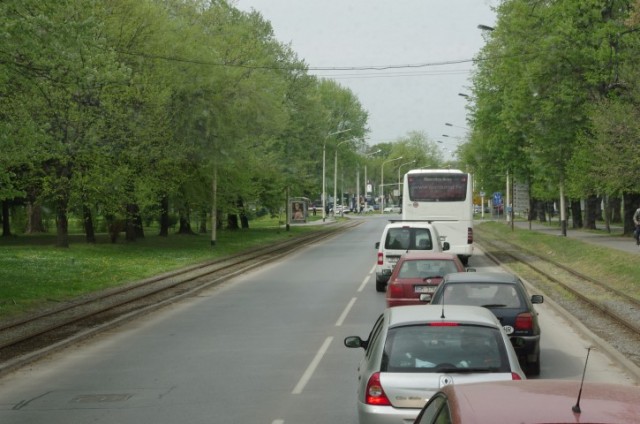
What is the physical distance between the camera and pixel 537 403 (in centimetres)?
416

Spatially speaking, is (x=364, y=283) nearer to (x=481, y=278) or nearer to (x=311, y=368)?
(x=311, y=368)

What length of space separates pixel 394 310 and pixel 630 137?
32.8 m

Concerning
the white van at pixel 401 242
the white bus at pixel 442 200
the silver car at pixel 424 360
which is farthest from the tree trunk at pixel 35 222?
the silver car at pixel 424 360

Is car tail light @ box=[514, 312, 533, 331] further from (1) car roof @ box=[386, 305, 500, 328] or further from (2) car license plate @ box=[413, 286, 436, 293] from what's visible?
(2) car license plate @ box=[413, 286, 436, 293]

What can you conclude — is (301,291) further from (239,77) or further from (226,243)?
(226,243)

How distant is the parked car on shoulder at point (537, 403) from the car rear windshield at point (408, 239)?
21586 mm

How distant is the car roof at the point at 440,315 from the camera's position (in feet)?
28.1

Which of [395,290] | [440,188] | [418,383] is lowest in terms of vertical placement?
[395,290]

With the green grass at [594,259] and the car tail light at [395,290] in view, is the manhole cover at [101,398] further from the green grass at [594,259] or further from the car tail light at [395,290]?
the green grass at [594,259]

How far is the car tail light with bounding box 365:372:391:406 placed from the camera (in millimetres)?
7969

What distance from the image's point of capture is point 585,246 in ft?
132

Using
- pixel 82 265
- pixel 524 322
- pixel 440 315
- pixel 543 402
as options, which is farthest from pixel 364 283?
pixel 543 402

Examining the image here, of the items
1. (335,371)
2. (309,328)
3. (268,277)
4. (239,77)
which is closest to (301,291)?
(268,277)

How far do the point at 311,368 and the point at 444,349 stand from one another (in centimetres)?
561
